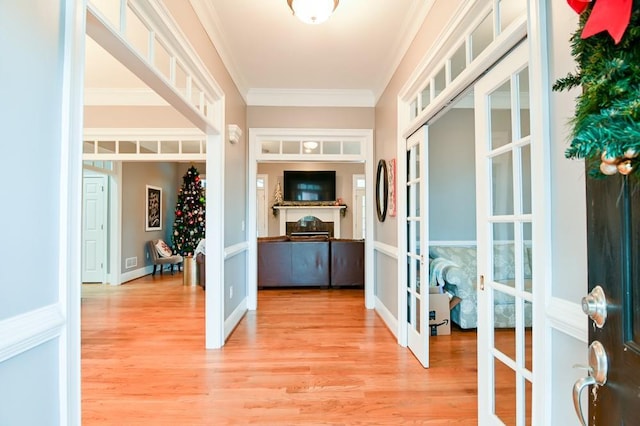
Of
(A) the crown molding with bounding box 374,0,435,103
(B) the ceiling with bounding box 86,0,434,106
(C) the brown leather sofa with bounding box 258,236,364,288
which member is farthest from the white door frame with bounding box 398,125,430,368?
(C) the brown leather sofa with bounding box 258,236,364,288

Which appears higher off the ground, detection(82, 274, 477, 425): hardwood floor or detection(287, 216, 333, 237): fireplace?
detection(287, 216, 333, 237): fireplace

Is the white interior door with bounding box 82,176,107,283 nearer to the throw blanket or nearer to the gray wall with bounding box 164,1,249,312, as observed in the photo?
the gray wall with bounding box 164,1,249,312

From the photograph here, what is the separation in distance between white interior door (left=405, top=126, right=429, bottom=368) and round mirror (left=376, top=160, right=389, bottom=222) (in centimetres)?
65

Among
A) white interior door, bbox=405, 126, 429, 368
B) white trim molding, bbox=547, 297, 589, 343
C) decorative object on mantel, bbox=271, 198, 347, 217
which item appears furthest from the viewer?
decorative object on mantel, bbox=271, 198, 347, 217

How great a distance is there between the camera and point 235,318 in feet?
12.2

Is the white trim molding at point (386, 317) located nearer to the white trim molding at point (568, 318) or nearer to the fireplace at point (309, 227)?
the white trim molding at point (568, 318)

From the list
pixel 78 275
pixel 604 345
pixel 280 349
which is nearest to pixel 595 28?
pixel 604 345

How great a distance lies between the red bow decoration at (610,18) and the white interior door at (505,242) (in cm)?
91

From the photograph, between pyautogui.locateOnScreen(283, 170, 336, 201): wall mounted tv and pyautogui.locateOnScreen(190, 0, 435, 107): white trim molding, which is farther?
pyautogui.locateOnScreen(283, 170, 336, 201): wall mounted tv

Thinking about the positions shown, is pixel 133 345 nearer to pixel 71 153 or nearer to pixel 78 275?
pixel 78 275

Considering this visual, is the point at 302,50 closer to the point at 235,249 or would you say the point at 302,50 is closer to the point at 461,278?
the point at 235,249

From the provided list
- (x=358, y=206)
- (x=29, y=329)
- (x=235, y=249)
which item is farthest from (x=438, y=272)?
(x=358, y=206)

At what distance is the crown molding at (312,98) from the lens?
432 centimetres

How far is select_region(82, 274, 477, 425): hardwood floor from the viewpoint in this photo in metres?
2.08
